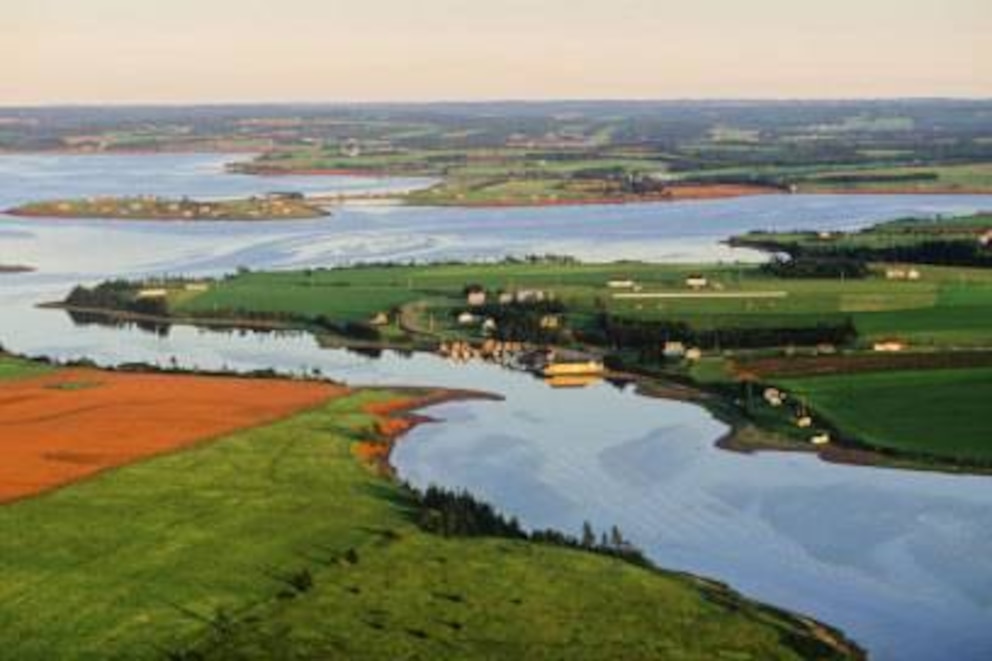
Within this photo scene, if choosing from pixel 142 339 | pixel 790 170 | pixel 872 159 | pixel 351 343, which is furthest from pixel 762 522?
pixel 872 159

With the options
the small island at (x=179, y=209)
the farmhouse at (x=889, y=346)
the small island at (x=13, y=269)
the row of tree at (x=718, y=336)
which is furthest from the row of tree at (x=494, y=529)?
the small island at (x=179, y=209)

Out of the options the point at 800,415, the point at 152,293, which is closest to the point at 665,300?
the point at 800,415

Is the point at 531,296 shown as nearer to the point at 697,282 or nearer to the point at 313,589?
the point at 697,282

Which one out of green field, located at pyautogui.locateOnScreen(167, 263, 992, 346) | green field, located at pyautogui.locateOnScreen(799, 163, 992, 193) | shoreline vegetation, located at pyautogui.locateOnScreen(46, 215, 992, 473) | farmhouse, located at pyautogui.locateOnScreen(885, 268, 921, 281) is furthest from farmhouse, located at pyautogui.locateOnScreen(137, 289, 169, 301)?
green field, located at pyautogui.locateOnScreen(799, 163, 992, 193)

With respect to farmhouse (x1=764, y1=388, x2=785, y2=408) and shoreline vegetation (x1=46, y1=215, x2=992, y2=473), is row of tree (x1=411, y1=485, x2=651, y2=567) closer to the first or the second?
shoreline vegetation (x1=46, y1=215, x2=992, y2=473)

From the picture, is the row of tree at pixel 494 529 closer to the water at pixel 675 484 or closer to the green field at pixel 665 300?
the water at pixel 675 484
